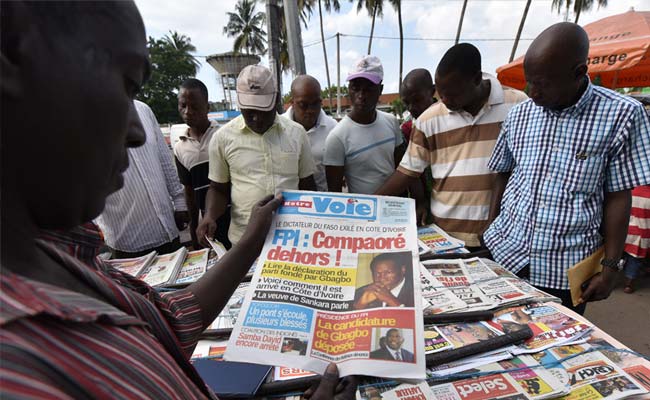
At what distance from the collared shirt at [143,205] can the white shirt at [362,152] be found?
1.11 meters

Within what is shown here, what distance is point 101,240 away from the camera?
0.60m

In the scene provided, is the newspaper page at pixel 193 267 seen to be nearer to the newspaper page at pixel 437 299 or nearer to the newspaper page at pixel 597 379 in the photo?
the newspaper page at pixel 437 299

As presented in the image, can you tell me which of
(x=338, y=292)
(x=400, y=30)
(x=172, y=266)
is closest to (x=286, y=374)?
(x=338, y=292)

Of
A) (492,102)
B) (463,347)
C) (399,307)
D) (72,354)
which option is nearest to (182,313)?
(72,354)

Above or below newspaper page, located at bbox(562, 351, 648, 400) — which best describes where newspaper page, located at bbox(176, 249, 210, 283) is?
below

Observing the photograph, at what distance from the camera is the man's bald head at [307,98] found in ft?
8.03

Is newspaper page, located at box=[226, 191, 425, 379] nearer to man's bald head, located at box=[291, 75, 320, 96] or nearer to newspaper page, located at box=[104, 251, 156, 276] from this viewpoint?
newspaper page, located at box=[104, 251, 156, 276]

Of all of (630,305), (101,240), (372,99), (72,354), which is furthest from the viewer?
(630,305)

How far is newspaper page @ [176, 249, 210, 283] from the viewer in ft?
5.14

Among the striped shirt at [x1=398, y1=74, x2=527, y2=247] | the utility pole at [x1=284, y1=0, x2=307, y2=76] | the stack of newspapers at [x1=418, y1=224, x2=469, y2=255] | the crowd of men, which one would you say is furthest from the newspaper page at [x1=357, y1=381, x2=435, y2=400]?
the utility pole at [x1=284, y1=0, x2=307, y2=76]

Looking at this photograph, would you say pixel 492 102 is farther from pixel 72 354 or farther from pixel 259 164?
pixel 72 354

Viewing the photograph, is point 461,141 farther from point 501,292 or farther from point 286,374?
point 286,374

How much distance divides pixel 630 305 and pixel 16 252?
403cm

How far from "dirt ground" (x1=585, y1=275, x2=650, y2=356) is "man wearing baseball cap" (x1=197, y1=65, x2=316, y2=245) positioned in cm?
270
